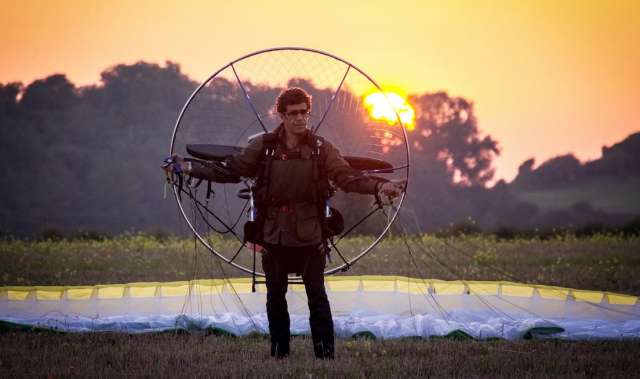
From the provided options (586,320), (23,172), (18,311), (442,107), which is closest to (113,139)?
(23,172)

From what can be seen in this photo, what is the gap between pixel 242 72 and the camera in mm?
8312

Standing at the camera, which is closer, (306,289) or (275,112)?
(306,289)

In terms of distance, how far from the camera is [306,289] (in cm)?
661

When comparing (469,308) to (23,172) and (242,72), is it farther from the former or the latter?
(23,172)

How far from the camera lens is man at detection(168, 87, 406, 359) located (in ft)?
21.3

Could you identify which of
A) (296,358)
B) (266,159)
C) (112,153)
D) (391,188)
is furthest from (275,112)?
(112,153)

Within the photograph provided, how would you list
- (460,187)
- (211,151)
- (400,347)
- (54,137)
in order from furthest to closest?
1. (54,137)
2. (460,187)
3. (211,151)
4. (400,347)

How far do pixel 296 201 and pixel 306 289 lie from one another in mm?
664

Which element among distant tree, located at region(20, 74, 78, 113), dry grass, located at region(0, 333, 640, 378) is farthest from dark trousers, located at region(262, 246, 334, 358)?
distant tree, located at region(20, 74, 78, 113)

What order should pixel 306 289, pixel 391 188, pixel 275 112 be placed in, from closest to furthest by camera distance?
pixel 391 188 < pixel 306 289 < pixel 275 112

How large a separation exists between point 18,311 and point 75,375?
3.27m

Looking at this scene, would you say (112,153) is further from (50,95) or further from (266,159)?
(266,159)

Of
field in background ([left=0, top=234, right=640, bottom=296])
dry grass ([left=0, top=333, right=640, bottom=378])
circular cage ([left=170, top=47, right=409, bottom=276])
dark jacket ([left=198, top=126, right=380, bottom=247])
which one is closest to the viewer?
dry grass ([left=0, top=333, right=640, bottom=378])

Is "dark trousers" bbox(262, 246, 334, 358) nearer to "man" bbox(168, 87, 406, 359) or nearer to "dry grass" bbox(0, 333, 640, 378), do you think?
"man" bbox(168, 87, 406, 359)
